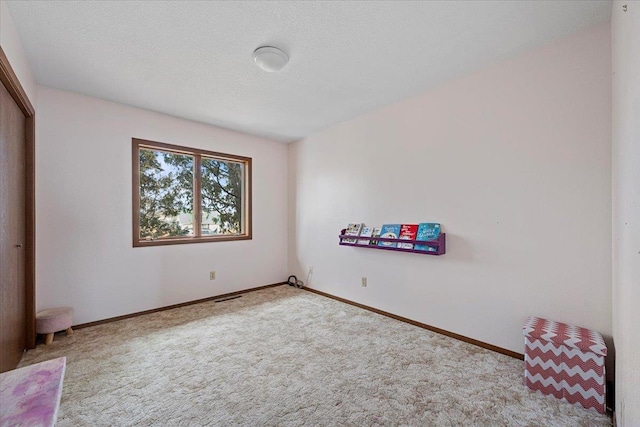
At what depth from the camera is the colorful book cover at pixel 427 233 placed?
2625mm

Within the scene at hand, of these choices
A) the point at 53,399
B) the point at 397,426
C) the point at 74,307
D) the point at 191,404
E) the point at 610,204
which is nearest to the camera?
the point at 53,399

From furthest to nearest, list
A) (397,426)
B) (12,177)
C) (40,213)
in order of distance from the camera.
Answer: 1. (40,213)
2. (12,177)
3. (397,426)

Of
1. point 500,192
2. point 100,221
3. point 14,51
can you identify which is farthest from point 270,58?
point 100,221

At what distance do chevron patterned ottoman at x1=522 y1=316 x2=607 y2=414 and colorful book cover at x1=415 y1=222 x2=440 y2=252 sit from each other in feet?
3.23

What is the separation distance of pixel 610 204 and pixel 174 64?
3.41 m

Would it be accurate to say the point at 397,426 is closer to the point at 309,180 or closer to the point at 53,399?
the point at 53,399

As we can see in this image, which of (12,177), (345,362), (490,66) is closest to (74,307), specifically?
(12,177)

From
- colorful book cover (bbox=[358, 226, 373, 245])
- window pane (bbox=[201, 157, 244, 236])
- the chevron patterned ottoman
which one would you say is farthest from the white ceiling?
the chevron patterned ottoman

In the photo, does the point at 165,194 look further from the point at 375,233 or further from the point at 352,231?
the point at 375,233

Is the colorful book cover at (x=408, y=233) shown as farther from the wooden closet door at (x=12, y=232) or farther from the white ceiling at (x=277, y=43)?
the wooden closet door at (x=12, y=232)

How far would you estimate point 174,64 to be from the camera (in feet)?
7.47

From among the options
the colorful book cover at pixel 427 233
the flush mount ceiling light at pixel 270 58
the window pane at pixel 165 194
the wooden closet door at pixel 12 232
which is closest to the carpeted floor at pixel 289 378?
the wooden closet door at pixel 12 232

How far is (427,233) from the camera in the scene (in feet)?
8.84

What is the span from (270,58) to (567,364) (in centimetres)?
291
